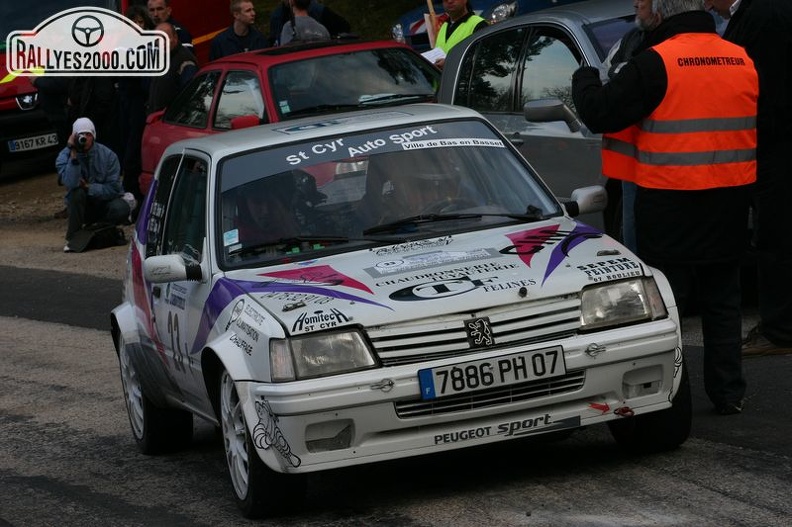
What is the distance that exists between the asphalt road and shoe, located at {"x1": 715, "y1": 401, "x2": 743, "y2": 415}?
44mm

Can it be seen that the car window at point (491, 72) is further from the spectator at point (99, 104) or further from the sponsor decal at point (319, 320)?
the spectator at point (99, 104)

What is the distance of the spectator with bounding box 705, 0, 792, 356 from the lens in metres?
8.82

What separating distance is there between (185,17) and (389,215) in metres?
16.1

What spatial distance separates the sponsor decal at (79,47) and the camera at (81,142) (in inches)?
54.9

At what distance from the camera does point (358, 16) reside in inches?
1070

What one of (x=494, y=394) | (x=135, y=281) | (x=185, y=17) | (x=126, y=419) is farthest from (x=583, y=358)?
(x=185, y=17)

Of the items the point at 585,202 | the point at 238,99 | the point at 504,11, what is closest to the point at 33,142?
the point at 504,11

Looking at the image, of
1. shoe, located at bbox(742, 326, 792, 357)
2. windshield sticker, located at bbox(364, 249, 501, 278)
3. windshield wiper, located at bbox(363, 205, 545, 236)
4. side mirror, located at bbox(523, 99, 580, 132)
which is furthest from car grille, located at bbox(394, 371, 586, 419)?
shoe, located at bbox(742, 326, 792, 357)

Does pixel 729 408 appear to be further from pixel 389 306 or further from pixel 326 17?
pixel 326 17

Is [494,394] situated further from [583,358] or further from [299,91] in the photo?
[299,91]

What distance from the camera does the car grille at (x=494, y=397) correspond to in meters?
6.20

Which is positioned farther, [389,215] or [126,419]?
[126,419]

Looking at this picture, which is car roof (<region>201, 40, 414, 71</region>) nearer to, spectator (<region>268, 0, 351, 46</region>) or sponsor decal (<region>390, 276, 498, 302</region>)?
spectator (<region>268, 0, 351, 46</region>)

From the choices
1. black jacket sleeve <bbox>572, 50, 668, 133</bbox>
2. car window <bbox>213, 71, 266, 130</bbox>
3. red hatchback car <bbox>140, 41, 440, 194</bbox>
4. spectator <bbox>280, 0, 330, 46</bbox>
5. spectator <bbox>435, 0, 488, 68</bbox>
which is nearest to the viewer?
black jacket sleeve <bbox>572, 50, 668, 133</bbox>
